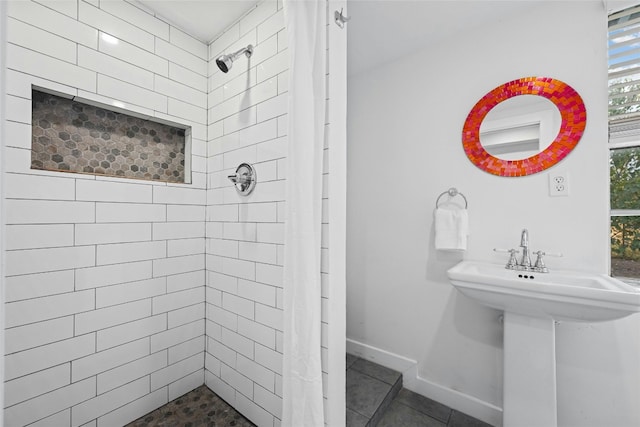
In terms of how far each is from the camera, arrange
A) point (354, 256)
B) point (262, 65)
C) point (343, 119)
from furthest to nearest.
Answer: point (354, 256) → point (262, 65) → point (343, 119)

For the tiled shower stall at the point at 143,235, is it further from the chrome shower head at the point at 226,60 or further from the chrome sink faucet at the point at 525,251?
the chrome sink faucet at the point at 525,251

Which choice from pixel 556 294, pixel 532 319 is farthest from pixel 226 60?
pixel 532 319

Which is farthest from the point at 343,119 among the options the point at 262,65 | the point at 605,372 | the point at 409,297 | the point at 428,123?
the point at 605,372

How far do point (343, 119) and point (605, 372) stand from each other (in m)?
1.69

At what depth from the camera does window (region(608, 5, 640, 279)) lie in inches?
47.7

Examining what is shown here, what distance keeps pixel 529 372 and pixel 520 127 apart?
1230 millimetres

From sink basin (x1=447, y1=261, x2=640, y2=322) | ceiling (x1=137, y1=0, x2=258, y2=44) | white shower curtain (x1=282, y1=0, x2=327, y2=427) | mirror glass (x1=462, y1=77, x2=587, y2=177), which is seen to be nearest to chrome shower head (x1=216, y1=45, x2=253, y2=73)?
ceiling (x1=137, y1=0, x2=258, y2=44)

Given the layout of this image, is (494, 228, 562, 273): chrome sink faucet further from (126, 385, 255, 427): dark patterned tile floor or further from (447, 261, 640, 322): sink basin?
(126, 385, 255, 427): dark patterned tile floor

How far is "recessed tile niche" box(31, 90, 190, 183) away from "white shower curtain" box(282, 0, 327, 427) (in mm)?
947

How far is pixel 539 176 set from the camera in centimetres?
134

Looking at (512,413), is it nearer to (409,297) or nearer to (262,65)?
(409,297)

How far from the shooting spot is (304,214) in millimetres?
999

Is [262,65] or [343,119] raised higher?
[262,65]

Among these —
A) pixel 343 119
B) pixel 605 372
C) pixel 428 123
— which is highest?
pixel 428 123
